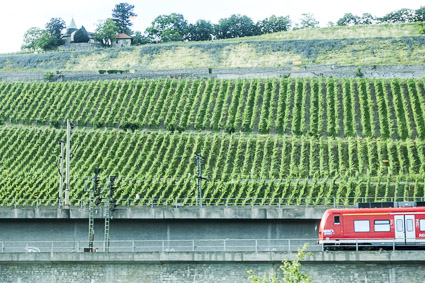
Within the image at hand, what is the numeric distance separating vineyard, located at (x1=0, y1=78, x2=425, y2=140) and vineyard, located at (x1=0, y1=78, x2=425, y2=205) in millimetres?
137

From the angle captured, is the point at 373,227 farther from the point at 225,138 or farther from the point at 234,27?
the point at 234,27

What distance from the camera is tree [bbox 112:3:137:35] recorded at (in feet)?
477

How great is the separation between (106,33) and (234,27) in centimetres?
2254

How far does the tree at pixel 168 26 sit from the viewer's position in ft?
448

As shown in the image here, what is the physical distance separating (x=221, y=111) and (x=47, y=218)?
34.2 meters

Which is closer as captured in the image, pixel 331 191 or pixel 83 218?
pixel 83 218

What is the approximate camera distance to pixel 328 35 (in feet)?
376

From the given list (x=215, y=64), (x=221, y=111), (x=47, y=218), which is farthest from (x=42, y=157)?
(x=215, y=64)

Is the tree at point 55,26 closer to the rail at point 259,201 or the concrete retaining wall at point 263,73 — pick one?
the concrete retaining wall at point 263,73

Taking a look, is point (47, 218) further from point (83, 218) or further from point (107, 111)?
point (107, 111)

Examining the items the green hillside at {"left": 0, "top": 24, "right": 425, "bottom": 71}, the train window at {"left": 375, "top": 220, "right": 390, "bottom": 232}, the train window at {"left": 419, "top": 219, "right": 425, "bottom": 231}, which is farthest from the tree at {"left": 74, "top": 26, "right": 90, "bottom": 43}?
the train window at {"left": 419, "top": 219, "right": 425, "bottom": 231}

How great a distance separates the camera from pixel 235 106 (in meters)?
80.1

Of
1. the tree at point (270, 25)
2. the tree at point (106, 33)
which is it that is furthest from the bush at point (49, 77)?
the tree at point (270, 25)

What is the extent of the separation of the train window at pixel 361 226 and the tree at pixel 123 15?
355 feet
